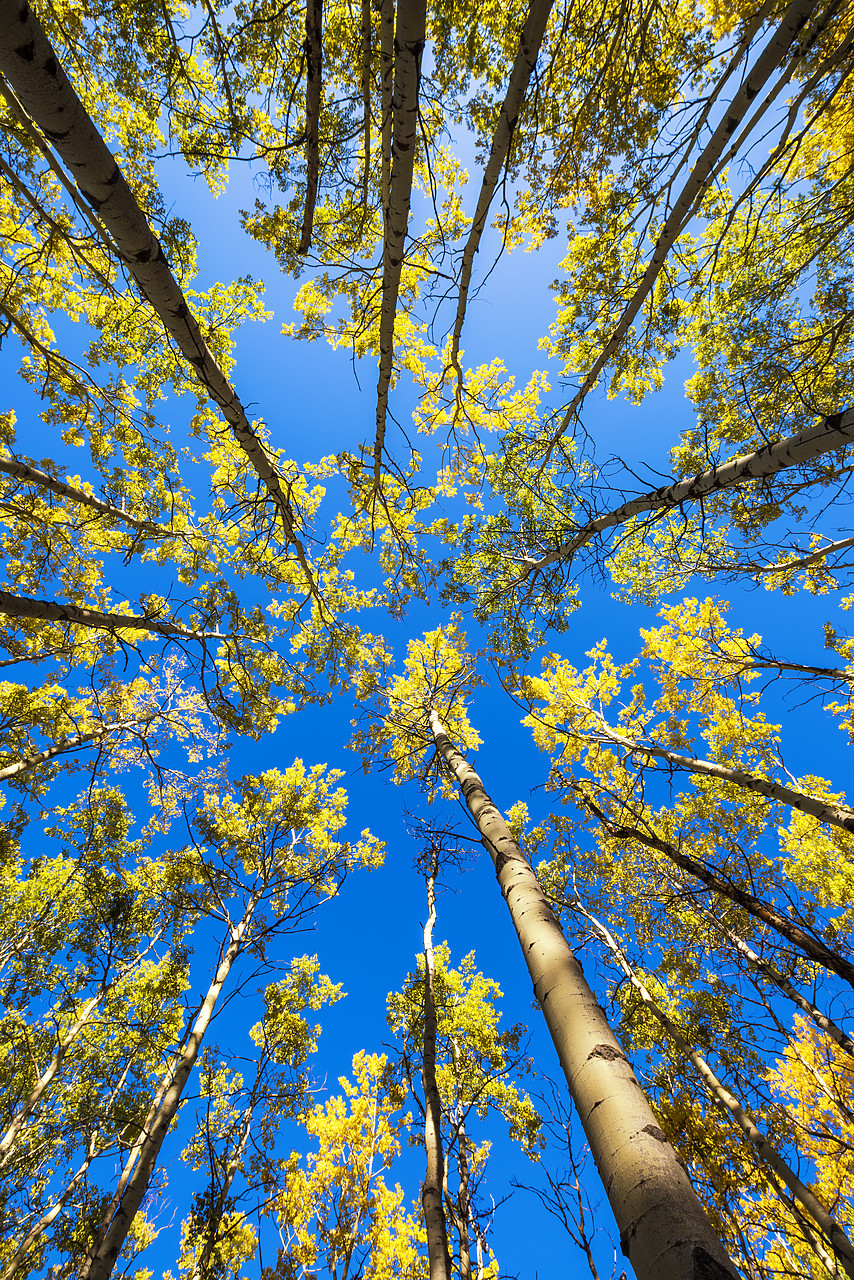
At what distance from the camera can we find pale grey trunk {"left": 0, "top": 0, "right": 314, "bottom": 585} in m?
1.52

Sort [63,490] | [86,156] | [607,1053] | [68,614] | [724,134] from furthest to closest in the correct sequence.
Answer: [63,490], [68,614], [724,134], [86,156], [607,1053]

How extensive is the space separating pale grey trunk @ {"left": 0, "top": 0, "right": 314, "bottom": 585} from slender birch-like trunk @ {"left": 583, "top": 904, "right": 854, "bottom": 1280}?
7653 millimetres

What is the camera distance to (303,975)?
7.86 m

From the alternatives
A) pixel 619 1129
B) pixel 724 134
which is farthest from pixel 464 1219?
pixel 724 134

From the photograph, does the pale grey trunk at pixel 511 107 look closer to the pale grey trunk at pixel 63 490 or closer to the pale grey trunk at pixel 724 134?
the pale grey trunk at pixel 724 134

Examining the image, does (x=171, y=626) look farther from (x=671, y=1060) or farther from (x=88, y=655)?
(x=671, y=1060)

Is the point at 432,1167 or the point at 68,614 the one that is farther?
the point at 432,1167

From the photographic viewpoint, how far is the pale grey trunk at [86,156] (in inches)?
59.7

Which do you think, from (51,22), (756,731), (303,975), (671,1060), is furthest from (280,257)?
(671,1060)

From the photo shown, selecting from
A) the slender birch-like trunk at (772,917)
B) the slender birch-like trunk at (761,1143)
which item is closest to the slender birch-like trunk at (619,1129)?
the slender birch-like trunk at (772,917)

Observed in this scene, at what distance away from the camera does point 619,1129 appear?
3.85 ft

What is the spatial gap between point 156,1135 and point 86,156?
23.0 ft

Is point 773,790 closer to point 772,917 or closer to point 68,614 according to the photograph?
point 772,917

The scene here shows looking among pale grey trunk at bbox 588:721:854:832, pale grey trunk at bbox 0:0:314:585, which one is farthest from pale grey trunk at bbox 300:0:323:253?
pale grey trunk at bbox 588:721:854:832
